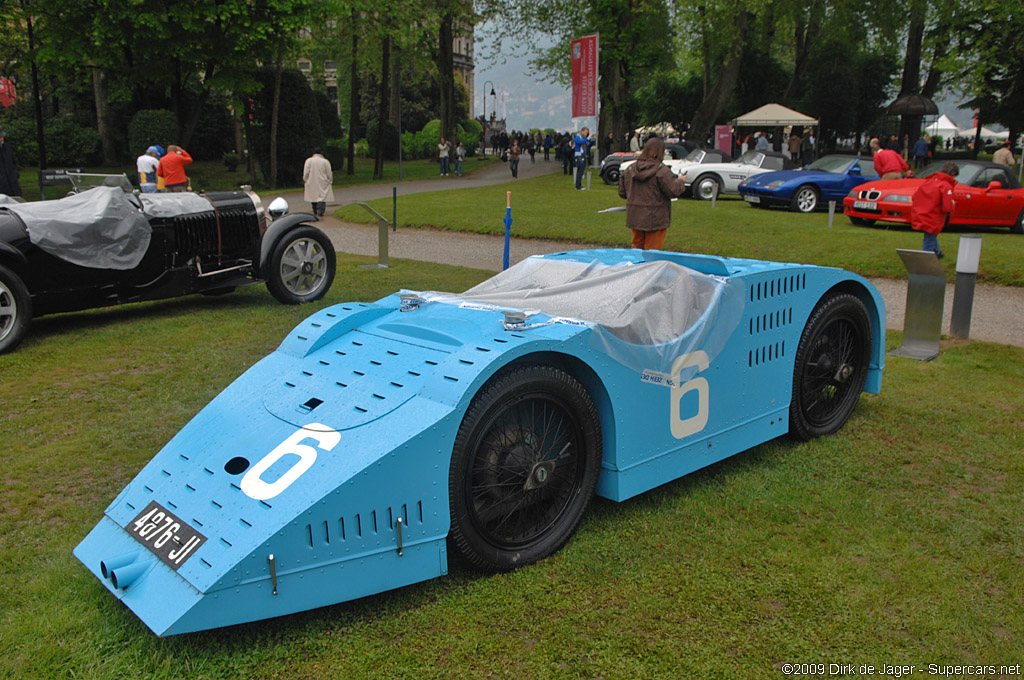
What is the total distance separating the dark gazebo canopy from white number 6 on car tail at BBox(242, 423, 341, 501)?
37.7 metres

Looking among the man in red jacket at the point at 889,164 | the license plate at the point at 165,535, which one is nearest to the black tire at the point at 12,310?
the license plate at the point at 165,535

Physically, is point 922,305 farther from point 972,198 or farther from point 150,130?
point 150,130

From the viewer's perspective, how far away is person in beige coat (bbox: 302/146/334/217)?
18406mm

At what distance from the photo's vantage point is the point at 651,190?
850 cm

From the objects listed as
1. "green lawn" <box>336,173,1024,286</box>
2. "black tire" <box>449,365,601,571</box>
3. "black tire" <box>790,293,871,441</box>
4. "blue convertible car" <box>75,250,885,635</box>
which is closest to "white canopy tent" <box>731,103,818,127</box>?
"green lawn" <box>336,173,1024,286</box>

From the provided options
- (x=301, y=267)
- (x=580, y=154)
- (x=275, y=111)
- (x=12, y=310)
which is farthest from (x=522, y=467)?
(x=275, y=111)

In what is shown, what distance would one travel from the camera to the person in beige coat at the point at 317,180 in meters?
18.4

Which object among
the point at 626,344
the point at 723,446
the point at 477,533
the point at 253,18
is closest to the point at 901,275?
the point at 723,446

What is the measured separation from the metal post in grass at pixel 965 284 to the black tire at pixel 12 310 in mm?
8614

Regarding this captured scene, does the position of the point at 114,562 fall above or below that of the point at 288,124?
below


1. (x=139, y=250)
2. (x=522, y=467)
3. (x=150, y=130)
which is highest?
(x=150, y=130)

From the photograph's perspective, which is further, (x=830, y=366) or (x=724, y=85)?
(x=724, y=85)

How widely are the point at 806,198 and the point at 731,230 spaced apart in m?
5.15

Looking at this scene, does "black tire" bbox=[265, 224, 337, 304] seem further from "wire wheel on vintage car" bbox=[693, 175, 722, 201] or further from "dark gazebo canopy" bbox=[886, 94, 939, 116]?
"dark gazebo canopy" bbox=[886, 94, 939, 116]
